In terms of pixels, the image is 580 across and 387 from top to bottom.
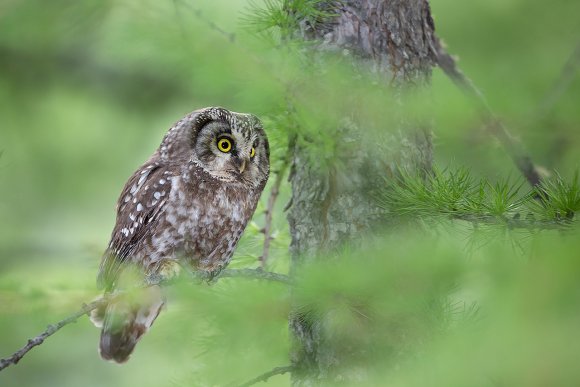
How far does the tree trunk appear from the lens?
7.84ft

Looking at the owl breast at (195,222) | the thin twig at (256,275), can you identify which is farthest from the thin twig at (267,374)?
the owl breast at (195,222)

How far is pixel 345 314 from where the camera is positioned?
188cm

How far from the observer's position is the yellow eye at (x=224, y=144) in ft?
9.47

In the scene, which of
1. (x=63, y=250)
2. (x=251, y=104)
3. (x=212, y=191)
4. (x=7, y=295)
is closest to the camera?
(x=7, y=295)

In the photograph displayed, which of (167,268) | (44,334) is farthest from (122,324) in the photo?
(44,334)

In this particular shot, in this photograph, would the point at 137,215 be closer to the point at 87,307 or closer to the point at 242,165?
the point at 242,165

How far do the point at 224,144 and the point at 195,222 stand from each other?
323mm

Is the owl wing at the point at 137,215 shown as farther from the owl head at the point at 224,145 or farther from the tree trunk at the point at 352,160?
the tree trunk at the point at 352,160

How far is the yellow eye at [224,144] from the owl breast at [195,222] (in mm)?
123

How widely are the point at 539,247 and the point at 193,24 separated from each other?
3.46 ft

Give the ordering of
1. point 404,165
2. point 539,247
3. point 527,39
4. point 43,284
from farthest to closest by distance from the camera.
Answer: point 527,39 < point 404,165 < point 43,284 < point 539,247

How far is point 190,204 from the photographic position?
2.86 metres

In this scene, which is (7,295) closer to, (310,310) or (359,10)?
(310,310)

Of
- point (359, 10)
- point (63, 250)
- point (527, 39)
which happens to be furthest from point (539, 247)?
point (63, 250)
